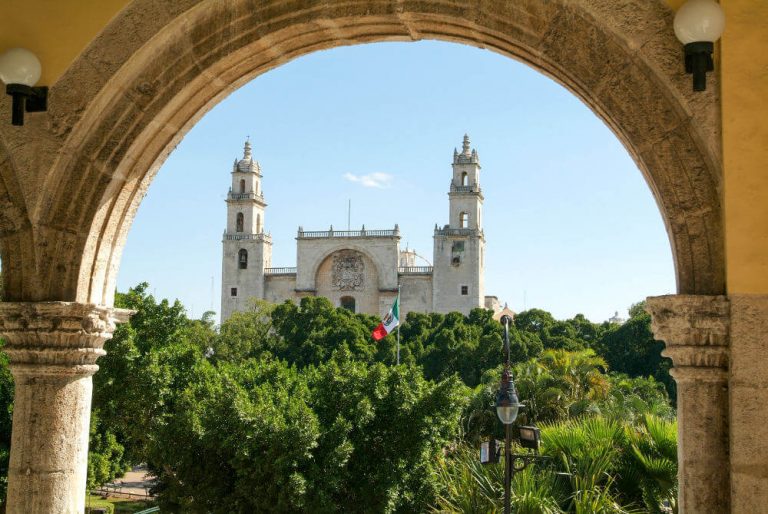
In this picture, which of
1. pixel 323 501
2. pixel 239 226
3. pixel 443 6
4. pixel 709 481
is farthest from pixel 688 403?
pixel 239 226

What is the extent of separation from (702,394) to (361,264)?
47.4 meters

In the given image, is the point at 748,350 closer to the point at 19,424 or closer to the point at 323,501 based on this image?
the point at 19,424

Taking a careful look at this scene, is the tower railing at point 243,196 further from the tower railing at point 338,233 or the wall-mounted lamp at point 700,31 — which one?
the wall-mounted lamp at point 700,31

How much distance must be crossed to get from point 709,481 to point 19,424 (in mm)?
2855

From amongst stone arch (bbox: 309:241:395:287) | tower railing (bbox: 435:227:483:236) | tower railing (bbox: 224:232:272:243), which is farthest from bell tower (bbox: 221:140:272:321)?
tower railing (bbox: 435:227:483:236)

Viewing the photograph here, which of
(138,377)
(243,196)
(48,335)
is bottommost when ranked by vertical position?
(138,377)

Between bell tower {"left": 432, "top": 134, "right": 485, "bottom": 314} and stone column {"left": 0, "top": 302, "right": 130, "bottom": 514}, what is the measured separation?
44.2 m

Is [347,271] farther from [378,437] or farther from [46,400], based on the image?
[46,400]

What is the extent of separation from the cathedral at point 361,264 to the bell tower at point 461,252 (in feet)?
0.18

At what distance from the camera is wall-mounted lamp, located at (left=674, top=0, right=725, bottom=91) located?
2.95 metres

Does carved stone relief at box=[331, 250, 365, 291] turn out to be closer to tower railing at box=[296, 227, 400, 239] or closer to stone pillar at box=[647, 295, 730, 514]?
tower railing at box=[296, 227, 400, 239]

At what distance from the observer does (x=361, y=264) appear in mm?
50406

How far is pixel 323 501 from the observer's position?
10.2 m

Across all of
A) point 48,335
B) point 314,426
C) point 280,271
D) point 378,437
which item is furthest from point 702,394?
point 280,271
